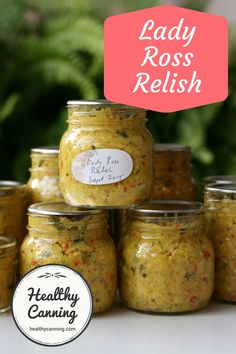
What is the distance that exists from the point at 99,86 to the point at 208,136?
1.61ft

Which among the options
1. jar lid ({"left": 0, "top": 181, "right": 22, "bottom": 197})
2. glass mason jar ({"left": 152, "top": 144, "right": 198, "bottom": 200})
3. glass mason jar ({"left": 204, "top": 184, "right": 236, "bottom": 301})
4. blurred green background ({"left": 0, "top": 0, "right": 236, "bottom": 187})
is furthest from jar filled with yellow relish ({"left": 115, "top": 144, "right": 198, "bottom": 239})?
blurred green background ({"left": 0, "top": 0, "right": 236, "bottom": 187})

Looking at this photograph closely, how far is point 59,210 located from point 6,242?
0.37 feet

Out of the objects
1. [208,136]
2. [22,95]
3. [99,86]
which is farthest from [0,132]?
[208,136]

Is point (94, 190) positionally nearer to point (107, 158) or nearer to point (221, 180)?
point (107, 158)

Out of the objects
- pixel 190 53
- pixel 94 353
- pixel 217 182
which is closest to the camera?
pixel 94 353

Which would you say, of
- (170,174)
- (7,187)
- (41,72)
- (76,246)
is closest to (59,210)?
(76,246)

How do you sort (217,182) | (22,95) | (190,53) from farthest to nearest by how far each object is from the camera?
(22,95) < (217,182) < (190,53)

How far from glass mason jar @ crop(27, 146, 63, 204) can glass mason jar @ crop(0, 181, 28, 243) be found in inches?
1.1

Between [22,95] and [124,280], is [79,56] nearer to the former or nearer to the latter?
[22,95]

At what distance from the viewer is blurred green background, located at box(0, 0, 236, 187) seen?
8.00 feet

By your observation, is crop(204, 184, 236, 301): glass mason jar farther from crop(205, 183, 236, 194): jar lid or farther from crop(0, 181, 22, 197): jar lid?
crop(0, 181, 22, 197): jar lid

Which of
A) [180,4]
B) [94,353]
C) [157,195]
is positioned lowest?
[94,353]

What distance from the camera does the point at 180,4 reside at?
2.71m

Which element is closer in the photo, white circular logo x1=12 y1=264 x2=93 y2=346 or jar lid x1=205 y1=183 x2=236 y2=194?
white circular logo x1=12 y1=264 x2=93 y2=346
